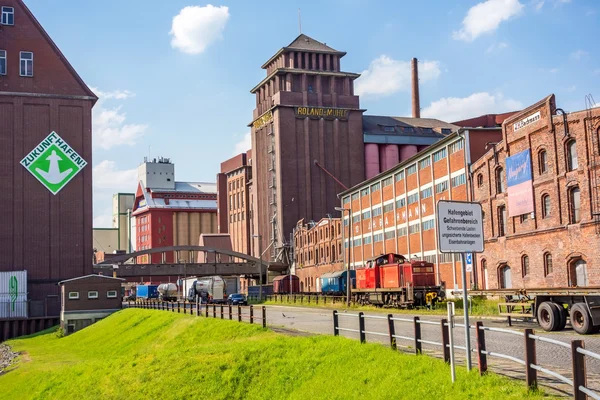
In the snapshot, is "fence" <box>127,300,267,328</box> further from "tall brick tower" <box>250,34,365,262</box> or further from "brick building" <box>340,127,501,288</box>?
"tall brick tower" <box>250,34,365,262</box>

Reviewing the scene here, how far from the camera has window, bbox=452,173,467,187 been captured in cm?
5769

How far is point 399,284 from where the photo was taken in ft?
166

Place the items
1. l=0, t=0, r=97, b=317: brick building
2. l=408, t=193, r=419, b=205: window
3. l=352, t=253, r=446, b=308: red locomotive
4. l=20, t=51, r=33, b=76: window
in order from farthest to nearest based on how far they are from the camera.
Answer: l=20, t=51, r=33, b=76: window, l=0, t=0, r=97, b=317: brick building, l=408, t=193, r=419, b=205: window, l=352, t=253, r=446, b=308: red locomotive

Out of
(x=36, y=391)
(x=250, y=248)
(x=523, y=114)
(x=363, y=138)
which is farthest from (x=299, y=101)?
(x=36, y=391)

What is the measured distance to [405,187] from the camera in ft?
236

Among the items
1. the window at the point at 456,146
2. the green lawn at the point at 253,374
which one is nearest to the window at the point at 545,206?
the window at the point at 456,146

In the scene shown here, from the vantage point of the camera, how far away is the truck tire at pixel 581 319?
23.2 m

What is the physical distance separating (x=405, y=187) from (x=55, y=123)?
38.1 metres

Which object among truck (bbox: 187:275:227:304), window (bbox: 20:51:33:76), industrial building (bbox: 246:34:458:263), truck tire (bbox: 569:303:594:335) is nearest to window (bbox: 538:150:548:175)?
truck tire (bbox: 569:303:594:335)

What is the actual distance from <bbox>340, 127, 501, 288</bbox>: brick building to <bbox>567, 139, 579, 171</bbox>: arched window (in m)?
14.0

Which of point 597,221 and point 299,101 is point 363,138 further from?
point 597,221

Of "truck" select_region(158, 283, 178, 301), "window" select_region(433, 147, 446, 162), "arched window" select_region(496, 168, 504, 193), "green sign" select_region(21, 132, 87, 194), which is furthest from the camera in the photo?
"truck" select_region(158, 283, 178, 301)

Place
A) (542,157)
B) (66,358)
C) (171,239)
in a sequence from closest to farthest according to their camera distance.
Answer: (66,358)
(542,157)
(171,239)

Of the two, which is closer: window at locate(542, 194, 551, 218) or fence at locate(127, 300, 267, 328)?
fence at locate(127, 300, 267, 328)
